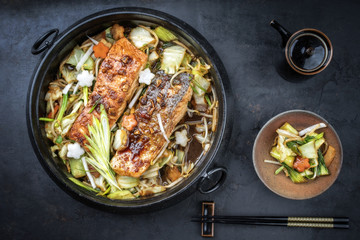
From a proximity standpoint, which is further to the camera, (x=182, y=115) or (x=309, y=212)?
(x=309, y=212)

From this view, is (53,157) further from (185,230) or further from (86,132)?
(185,230)

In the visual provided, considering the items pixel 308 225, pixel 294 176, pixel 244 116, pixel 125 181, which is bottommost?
pixel 308 225

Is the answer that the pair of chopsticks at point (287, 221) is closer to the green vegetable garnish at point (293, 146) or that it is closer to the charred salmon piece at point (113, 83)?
the green vegetable garnish at point (293, 146)

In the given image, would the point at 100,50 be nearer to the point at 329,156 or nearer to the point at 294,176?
the point at 294,176

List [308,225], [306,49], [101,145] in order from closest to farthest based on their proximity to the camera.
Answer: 1. [101,145]
2. [306,49]
3. [308,225]

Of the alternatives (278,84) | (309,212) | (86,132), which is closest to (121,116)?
(86,132)

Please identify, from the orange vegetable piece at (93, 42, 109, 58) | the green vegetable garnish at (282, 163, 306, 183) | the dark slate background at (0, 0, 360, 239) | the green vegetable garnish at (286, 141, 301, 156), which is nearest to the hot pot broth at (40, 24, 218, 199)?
the orange vegetable piece at (93, 42, 109, 58)

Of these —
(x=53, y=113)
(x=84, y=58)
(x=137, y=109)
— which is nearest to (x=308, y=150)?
(x=137, y=109)
